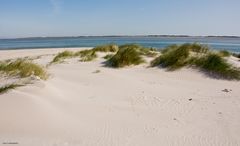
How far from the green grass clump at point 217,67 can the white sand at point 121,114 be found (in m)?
0.58

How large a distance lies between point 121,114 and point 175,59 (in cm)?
473

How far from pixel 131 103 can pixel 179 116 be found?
1039 mm

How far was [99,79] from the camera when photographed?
25.2 ft

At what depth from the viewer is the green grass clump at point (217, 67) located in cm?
768

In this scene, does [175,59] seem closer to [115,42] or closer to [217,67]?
[217,67]

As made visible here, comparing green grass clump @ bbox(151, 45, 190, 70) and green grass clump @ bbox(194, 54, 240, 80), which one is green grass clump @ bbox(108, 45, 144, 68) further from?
green grass clump @ bbox(194, 54, 240, 80)

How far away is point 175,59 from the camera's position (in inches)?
360

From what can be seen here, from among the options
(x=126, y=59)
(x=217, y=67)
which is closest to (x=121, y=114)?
(x=217, y=67)

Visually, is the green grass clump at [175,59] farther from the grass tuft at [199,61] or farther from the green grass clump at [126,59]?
the green grass clump at [126,59]

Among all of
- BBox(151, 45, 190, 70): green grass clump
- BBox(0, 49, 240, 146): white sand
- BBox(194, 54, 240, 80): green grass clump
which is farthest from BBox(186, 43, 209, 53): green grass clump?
BBox(0, 49, 240, 146): white sand

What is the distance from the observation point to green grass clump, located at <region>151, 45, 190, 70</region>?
8930 millimetres

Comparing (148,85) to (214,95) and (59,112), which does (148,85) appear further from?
(59,112)

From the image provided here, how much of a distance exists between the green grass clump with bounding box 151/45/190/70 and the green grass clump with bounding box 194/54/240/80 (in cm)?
43

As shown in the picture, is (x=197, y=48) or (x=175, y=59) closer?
(x=175, y=59)
